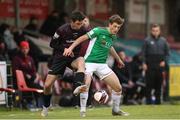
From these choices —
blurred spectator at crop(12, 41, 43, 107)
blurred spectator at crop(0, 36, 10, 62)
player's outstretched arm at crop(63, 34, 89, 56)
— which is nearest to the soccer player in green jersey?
player's outstretched arm at crop(63, 34, 89, 56)

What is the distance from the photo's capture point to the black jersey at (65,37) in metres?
15.4

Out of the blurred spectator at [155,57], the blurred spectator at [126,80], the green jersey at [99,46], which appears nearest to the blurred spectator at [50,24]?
the blurred spectator at [126,80]

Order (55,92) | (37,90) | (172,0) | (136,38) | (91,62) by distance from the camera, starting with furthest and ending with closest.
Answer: (172,0)
(136,38)
(55,92)
(37,90)
(91,62)

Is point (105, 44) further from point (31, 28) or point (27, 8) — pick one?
point (27, 8)

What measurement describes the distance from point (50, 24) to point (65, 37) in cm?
924

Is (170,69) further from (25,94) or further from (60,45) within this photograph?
(60,45)

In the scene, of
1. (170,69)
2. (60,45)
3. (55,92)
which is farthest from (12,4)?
(60,45)

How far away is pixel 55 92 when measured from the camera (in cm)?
2272

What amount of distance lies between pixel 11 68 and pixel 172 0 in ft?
46.4

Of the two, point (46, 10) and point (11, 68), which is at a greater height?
point (46, 10)

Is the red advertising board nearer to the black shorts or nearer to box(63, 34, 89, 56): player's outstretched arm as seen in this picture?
the black shorts

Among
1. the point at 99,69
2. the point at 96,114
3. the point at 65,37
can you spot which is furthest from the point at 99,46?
the point at 96,114

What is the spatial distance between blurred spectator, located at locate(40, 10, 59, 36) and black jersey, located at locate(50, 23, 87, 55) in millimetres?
8861

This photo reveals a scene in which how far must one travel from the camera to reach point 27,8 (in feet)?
83.6
